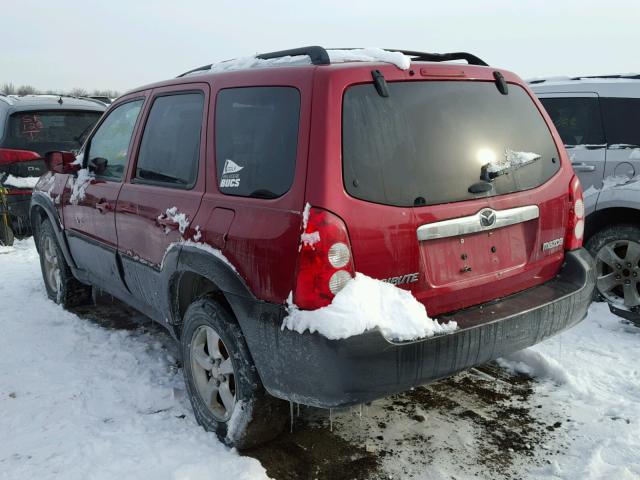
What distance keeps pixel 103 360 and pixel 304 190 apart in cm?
237

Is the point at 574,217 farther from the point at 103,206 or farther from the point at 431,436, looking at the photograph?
the point at 103,206

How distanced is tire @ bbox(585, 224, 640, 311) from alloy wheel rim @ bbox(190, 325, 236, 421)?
323 centimetres

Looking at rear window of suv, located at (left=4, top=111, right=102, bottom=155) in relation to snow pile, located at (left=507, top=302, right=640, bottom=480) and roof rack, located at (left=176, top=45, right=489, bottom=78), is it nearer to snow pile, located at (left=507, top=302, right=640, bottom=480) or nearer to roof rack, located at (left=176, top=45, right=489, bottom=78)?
roof rack, located at (left=176, top=45, right=489, bottom=78)

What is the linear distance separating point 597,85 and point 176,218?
381 cm

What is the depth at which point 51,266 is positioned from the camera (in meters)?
5.39

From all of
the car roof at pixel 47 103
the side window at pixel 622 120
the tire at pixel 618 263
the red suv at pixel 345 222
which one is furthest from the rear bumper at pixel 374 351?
the car roof at pixel 47 103

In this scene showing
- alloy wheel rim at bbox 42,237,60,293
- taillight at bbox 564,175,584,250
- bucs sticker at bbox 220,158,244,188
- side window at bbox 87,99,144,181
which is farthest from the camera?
alloy wheel rim at bbox 42,237,60,293

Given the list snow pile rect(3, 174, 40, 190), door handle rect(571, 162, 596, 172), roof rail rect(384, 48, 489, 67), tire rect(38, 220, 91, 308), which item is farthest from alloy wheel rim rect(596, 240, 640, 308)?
snow pile rect(3, 174, 40, 190)

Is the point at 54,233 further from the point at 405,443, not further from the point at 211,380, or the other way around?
the point at 405,443

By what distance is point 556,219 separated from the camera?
118 inches

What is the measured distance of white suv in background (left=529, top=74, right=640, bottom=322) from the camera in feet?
14.7

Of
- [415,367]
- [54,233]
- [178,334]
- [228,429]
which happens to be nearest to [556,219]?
[415,367]

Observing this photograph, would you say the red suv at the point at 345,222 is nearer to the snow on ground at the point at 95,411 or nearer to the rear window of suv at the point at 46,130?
the snow on ground at the point at 95,411

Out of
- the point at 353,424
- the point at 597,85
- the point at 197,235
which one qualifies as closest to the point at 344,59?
the point at 197,235
